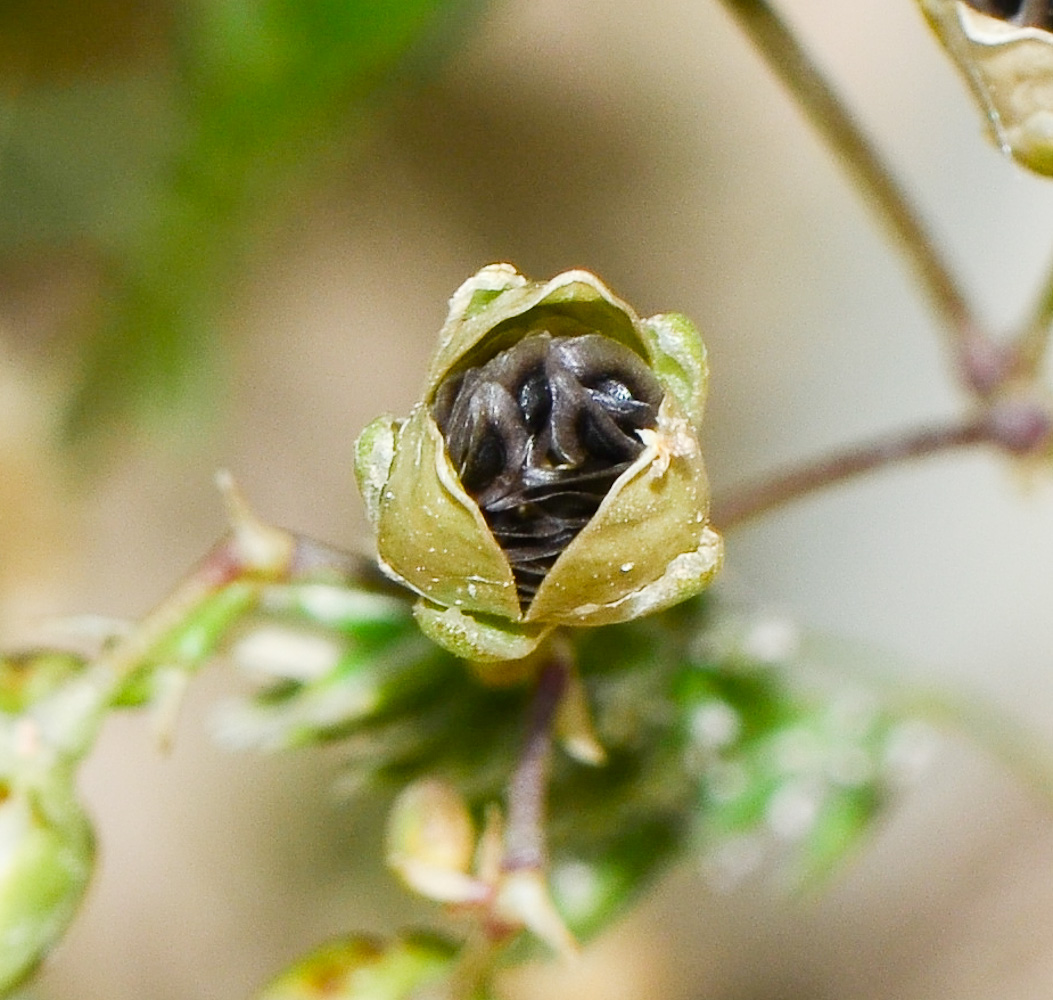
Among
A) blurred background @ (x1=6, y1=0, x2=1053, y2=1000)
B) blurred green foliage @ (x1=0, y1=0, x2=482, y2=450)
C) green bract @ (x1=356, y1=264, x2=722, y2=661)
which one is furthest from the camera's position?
blurred background @ (x1=6, y1=0, x2=1053, y2=1000)

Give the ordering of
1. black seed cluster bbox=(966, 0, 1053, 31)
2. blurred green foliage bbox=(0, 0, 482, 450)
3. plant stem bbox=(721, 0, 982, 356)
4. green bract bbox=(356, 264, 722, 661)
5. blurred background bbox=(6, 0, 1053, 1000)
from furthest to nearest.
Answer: blurred background bbox=(6, 0, 1053, 1000), blurred green foliage bbox=(0, 0, 482, 450), plant stem bbox=(721, 0, 982, 356), black seed cluster bbox=(966, 0, 1053, 31), green bract bbox=(356, 264, 722, 661)

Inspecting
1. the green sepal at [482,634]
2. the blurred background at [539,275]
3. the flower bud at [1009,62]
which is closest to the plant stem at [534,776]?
the green sepal at [482,634]

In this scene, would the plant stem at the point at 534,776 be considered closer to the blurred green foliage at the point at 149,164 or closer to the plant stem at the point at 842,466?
the plant stem at the point at 842,466

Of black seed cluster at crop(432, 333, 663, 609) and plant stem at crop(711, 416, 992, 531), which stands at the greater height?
black seed cluster at crop(432, 333, 663, 609)

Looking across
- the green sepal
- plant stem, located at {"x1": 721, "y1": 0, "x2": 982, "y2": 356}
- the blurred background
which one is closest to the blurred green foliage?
the blurred background

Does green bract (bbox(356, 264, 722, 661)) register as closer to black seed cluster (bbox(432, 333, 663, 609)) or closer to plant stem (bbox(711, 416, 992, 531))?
black seed cluster (bbox(432, 333, 663, 609))

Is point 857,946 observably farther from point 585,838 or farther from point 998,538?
point 585,838

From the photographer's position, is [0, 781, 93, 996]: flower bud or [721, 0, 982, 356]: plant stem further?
[721, 0, 982, 356]: plant stem
